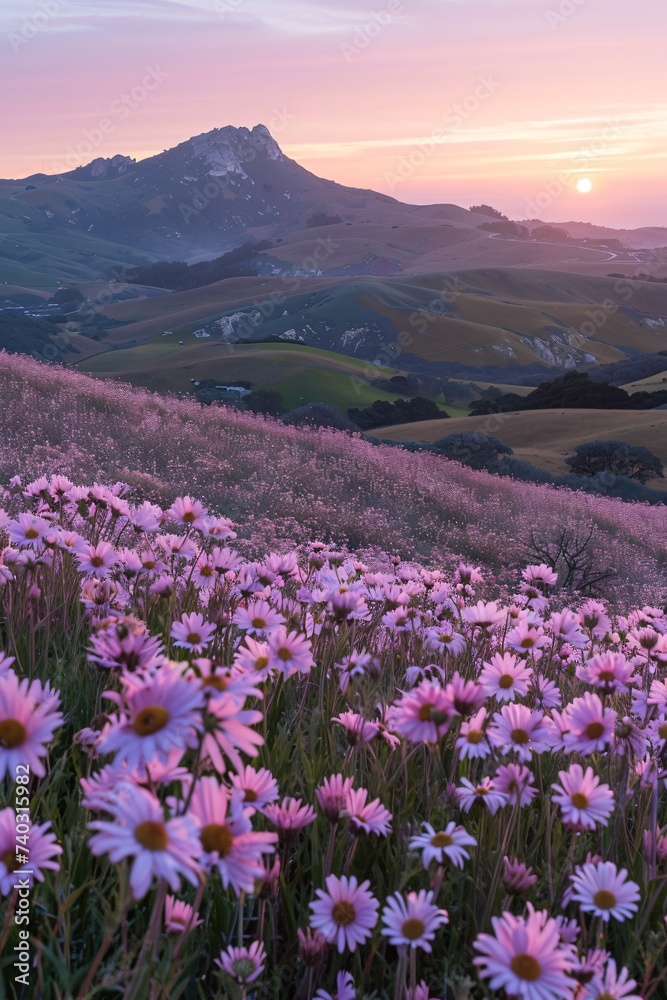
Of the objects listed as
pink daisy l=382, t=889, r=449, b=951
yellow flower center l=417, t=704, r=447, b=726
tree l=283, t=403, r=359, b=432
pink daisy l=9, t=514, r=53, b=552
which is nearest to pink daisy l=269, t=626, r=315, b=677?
yellow flower center l=417, t=704, r=447, b=726

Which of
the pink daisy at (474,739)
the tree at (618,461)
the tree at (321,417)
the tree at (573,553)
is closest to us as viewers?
the pink daisy at (474,739)

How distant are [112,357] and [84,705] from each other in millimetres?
108711

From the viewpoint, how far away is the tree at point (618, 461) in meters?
35.2

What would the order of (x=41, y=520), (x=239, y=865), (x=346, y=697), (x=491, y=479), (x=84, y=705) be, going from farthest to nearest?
(x=491, y=479) < (x=41, y=520) < (x=346, y=697) < (x=84, y=705) < (x=239, y=865)

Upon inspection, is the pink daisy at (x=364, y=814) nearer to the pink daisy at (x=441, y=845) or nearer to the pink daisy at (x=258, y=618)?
the pink daisy at (x=441, y=845)

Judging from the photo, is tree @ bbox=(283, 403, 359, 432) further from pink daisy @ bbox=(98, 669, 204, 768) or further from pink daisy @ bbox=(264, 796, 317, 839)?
pink daisy @ bbox=(98, 669, 204, 768)

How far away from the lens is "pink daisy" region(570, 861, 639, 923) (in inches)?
52.7

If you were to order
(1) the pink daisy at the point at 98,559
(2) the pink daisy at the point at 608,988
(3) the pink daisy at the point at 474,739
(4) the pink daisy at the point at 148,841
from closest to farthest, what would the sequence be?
(4) the pink daisy at the point at 148,841, (2) the pink daisy at the point at 608,988, (3) the pink daisy at the point at 474,739, (1) the pink daisy at the point at 98,559

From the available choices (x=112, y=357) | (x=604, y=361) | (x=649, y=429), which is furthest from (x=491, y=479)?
(x=604, y=361)

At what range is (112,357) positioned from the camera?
105875 mm

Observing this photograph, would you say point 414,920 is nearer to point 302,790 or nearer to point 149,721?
point 149,721

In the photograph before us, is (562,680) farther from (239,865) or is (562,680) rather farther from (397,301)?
(397,301)

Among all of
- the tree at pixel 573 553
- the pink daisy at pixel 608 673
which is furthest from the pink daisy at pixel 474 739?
the tree at pixel 573 553

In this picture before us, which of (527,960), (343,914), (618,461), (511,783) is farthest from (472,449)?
(527,960)
